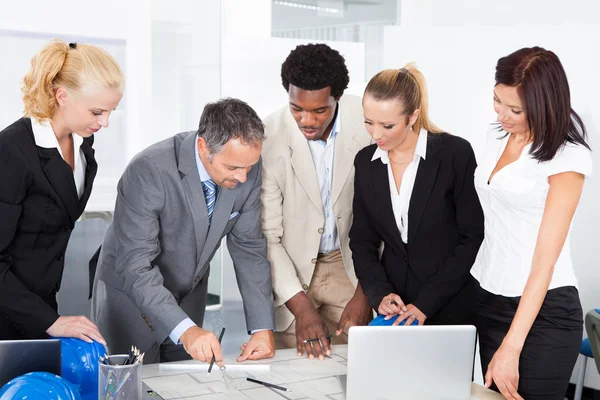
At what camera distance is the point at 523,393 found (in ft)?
6.96

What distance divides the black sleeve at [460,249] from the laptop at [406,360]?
22.5 inches

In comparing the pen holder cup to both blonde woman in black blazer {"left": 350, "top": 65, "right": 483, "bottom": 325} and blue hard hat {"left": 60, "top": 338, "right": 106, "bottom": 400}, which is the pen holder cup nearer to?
blue hard hat {"left": 60, "top": 338, "right": 106, "bottom": 400}

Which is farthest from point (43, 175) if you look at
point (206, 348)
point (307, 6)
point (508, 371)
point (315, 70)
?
point (307, 6)

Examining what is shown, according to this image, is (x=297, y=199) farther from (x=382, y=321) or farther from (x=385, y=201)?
(x=382, y=321)

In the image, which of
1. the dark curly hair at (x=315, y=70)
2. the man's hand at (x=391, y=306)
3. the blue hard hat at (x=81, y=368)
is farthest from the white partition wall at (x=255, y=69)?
the blue hard hat at (x=81, y=368)

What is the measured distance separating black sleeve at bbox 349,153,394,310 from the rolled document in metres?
0.54

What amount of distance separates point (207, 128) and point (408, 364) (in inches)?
37.5

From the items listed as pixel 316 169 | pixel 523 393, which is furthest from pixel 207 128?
pixel 523 393

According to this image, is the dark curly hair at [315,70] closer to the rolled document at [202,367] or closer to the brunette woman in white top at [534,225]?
the brunette woman in white top at [534,225]

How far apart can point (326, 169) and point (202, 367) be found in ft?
3.13

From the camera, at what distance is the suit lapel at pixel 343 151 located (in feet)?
9.06

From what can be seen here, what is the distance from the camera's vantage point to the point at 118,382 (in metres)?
1.67

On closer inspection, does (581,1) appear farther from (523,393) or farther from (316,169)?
(523,393)

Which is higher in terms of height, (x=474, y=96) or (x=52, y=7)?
(x=52, y=7)
